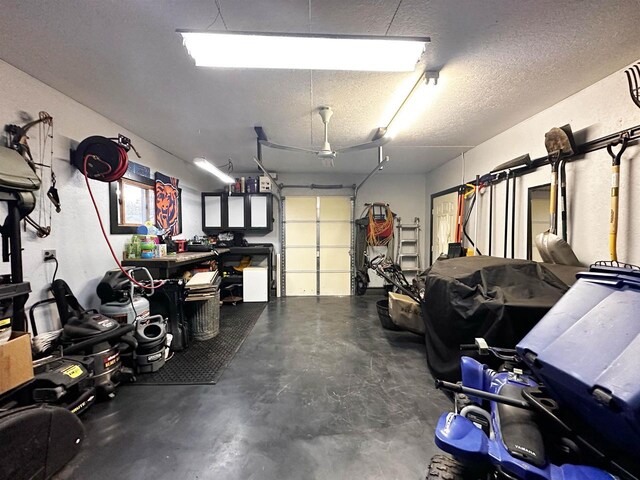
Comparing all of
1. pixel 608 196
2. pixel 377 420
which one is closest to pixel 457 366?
pixel 377 420

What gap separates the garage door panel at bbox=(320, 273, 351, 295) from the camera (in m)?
5.91

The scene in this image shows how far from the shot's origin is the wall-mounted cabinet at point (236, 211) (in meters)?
5.53

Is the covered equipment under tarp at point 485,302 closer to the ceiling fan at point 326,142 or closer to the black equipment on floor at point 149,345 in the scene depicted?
the ceiling fan at point 326,142

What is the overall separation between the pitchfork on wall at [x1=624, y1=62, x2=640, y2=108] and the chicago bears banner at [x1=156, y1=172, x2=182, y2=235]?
16.9 feet

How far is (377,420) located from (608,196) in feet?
8.76

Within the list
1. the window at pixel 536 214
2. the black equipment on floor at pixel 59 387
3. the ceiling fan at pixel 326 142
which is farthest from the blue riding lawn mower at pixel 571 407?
the ceiling fan at pixel 326 142

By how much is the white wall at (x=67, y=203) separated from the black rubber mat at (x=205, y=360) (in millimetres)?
1124

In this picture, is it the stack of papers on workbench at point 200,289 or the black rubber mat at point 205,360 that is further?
the stack of papers on workbench at point 200,289

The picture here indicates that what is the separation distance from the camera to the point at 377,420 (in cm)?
194

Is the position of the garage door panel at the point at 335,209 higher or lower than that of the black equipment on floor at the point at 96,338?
higher

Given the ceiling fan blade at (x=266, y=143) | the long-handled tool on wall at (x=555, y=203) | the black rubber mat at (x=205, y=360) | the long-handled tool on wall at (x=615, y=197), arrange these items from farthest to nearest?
the ceiling fan blade at (x=266, y=143) → the black rubber mat at (x=205, y=360) → the long-handled tool on wall at (x=555, y=203) → the long-handled tool on wall at (x=615, y=197)

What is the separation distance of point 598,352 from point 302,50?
2020mm

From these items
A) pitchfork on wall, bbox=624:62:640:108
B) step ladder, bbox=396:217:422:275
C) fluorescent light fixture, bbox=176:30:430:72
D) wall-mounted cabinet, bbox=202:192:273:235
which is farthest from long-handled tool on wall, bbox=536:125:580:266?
wall-mounted cabinet, bbox=202:192:273:235

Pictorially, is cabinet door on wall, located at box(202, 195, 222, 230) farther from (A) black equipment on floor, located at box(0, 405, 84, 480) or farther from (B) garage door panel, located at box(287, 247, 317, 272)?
(A) black equipment on floor, located at box(0, 405, 84, 480)
